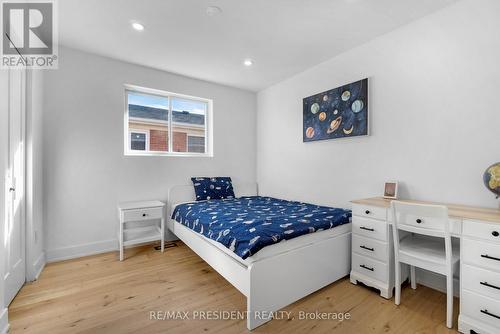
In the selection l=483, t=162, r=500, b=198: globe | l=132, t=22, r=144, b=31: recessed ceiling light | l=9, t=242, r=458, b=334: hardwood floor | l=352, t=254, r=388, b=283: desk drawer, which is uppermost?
l=132, t=22, r=144, b=31: recessed ceiling light

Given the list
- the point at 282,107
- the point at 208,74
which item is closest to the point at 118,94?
the point at 208,74

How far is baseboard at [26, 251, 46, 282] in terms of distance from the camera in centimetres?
210

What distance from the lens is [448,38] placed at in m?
1.92

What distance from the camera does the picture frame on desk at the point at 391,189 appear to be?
86.0 inches

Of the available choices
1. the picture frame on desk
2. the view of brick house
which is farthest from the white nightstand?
the picture frame on desk

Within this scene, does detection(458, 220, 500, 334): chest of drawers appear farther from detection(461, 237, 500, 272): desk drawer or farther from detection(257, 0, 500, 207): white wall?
detection(257, 0, 500, 207): white wall

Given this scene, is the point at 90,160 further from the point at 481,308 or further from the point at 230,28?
the point at 481,308

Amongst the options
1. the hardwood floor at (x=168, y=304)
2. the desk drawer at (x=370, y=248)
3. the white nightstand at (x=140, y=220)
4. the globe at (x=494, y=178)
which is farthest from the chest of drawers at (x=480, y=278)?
the white nightstand at (x=140, y=220)

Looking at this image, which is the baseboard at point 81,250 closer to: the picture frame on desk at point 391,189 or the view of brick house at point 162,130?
the view of brick house at point 162,130

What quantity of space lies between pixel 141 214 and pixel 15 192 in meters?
1.12

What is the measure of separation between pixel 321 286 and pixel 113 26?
3.20 metres

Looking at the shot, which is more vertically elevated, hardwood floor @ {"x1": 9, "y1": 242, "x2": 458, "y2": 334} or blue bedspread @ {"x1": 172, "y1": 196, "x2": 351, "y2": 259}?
blue bedspread @ {"x1": 172, "y1": 196, "x2": 351, "y2": 259}

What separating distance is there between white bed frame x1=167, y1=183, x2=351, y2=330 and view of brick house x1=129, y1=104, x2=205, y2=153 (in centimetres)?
165

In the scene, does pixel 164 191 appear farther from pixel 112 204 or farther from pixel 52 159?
pixel 52 159
